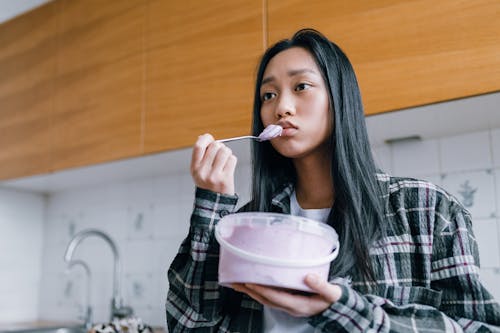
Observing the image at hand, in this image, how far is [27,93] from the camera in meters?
2.22

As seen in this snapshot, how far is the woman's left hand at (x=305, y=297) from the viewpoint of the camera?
637 millimetres

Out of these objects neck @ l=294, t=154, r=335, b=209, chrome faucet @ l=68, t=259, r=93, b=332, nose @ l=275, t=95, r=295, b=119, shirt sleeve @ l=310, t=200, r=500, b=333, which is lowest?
chrome faucet @ l=68, t=259, r=93, b=332

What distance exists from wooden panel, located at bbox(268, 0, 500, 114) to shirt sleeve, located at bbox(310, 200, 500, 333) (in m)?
0.47

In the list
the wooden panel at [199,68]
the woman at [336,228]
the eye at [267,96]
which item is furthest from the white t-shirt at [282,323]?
the wooden panel at [199,68]

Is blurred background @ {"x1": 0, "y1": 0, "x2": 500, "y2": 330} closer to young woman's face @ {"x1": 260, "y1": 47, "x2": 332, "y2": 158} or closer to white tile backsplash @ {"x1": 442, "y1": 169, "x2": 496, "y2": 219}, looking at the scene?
white tile backsplash @ {"x1": 442, "y1": 169, "x2": 496, "y2": 219}

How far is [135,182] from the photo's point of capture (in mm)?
2244

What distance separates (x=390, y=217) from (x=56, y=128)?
1.57 meters

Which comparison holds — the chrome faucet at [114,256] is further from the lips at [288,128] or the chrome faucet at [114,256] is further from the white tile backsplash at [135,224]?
the lips at [288,128]

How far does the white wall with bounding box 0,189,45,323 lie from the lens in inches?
97.1

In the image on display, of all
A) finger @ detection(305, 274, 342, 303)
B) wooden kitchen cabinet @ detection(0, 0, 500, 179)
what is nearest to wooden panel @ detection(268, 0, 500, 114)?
wooden kitchen cabinet @ detection(0, 0, 500, 179)

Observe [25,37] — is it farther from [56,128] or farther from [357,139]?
[357,139]

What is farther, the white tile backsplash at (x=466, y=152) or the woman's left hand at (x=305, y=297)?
the white tile backsplash at (x=466, y=152)

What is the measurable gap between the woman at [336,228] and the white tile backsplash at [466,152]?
27.9 inches

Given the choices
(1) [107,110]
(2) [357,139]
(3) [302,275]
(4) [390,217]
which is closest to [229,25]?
(1) [107,110]
